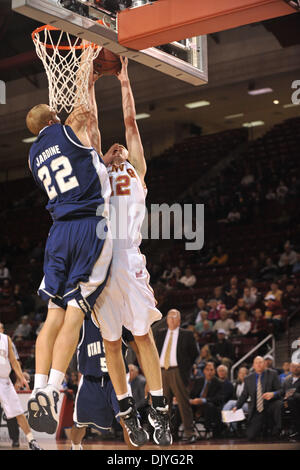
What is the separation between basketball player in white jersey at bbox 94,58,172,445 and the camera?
222 inches

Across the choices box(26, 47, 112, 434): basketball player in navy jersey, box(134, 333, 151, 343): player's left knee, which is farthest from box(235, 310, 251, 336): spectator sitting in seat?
box(26, 47, 112, 434): basketball player in navy jersey

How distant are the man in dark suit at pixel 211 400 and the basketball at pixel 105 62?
6407 mm

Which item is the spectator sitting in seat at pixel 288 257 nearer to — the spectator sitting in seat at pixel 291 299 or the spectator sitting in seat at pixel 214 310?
the spectator sitting in seat at pixel 291 299

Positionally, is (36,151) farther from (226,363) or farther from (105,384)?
(226,363)

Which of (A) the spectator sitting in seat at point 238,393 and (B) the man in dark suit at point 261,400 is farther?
(A) the spectator sitting in seat at point 238,393

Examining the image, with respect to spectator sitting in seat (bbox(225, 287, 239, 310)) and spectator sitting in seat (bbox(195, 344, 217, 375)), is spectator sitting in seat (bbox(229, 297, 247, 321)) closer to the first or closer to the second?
spectator sitting in seat (bbox(225, 287, 239, 310))

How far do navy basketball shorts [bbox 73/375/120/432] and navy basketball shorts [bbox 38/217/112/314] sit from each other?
2.50 m

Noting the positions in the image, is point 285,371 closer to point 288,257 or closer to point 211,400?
point 211,400

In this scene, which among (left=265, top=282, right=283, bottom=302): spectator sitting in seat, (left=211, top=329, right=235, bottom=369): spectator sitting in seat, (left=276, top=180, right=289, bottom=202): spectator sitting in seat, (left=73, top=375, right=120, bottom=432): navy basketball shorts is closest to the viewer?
(left=73, top=375, right=120, bottom=432): navy basketball shorts

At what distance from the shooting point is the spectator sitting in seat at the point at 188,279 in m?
16.6

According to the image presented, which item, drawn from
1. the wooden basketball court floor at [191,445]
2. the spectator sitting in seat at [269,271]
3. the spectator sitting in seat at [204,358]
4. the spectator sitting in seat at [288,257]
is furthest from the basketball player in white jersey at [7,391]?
the spectator sitting in seat at [288,257]

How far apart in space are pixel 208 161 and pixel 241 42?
4.63 m

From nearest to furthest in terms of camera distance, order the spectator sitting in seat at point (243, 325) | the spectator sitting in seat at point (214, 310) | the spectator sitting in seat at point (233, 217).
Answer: the spectator sitting in seat at point (243, 325) < the spectator sitting in seat at point (214, 310) < the spectator sitting in seat at point (233, 217)

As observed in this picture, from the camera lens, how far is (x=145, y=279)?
226 inches
